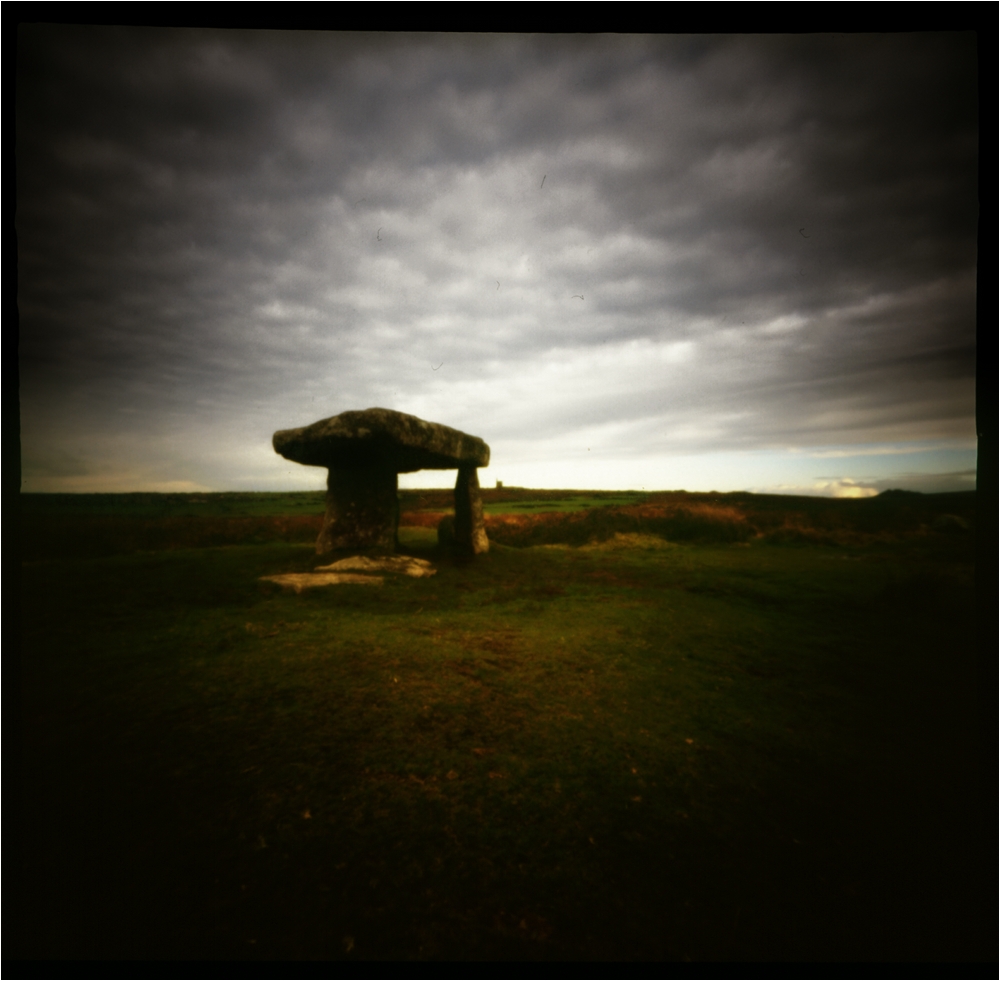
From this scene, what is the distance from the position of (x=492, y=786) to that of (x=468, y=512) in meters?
8.42

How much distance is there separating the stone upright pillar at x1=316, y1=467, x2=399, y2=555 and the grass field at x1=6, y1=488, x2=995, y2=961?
3532 millimetres

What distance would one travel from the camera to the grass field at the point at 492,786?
185 centimetres

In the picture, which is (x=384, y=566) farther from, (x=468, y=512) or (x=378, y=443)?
(x=468, y=512)

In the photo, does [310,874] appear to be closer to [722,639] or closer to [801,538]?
[722,639]

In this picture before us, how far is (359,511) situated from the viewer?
32.1 ft

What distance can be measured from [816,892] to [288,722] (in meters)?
3.15

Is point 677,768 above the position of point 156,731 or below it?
below

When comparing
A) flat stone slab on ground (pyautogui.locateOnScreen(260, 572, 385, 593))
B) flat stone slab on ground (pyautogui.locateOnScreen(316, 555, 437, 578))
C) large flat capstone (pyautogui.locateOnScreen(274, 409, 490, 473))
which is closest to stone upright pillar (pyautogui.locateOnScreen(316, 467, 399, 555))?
large flat capstone (pyautogui.locateOnScreen(274, 409, 490, 473))

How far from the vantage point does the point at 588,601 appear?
23.0 feet

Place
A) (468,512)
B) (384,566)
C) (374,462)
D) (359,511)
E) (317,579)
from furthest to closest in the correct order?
(468,512), (374,462), (359,511), (384,566), (317,579)

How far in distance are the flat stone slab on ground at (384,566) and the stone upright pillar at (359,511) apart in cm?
84

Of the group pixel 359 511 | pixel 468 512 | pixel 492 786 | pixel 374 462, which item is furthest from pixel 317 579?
pixel 492 786

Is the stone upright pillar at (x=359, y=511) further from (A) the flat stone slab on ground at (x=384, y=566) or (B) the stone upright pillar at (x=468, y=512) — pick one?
(B) the stone upright pillar at (x=468, y=512)

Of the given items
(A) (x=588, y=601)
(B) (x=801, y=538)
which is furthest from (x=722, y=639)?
(B) (x=801, y=538)
